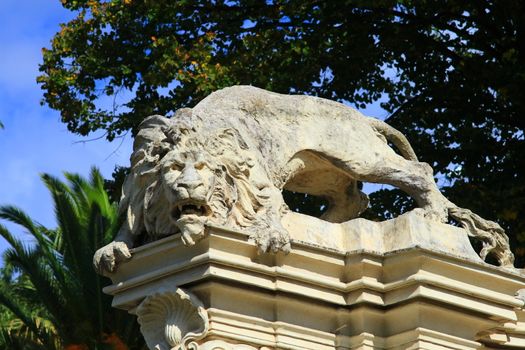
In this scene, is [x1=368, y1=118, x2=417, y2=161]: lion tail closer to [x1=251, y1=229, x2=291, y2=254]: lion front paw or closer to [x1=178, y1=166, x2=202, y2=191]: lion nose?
[x1=251, y1=229, x2=291, y2=254]: lion front paw

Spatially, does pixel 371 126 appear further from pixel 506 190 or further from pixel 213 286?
pixel 506 190

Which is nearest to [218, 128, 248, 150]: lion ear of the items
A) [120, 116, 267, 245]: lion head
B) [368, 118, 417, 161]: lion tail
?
[120, 116, 267, 245]: lion head

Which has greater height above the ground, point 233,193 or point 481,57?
point 481,57

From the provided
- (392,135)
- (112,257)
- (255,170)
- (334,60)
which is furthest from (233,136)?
(334,60)

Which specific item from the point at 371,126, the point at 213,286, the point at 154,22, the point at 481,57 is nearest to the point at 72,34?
the point at 154,22

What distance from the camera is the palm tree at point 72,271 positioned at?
19438 mm

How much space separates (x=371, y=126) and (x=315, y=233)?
1150 mm

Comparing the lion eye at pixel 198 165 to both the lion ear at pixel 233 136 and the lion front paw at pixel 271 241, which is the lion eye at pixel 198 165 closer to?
the lion ear at pixel 233 136

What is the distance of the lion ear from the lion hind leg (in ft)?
5.28

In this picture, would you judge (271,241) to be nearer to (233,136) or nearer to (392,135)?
(233,136)

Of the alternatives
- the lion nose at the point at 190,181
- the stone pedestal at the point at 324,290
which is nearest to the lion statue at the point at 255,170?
the lion nose at the point at 190,181

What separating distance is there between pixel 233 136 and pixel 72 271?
10850 mm

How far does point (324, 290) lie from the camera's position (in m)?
9.27

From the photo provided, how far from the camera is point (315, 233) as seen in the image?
31.0ft
